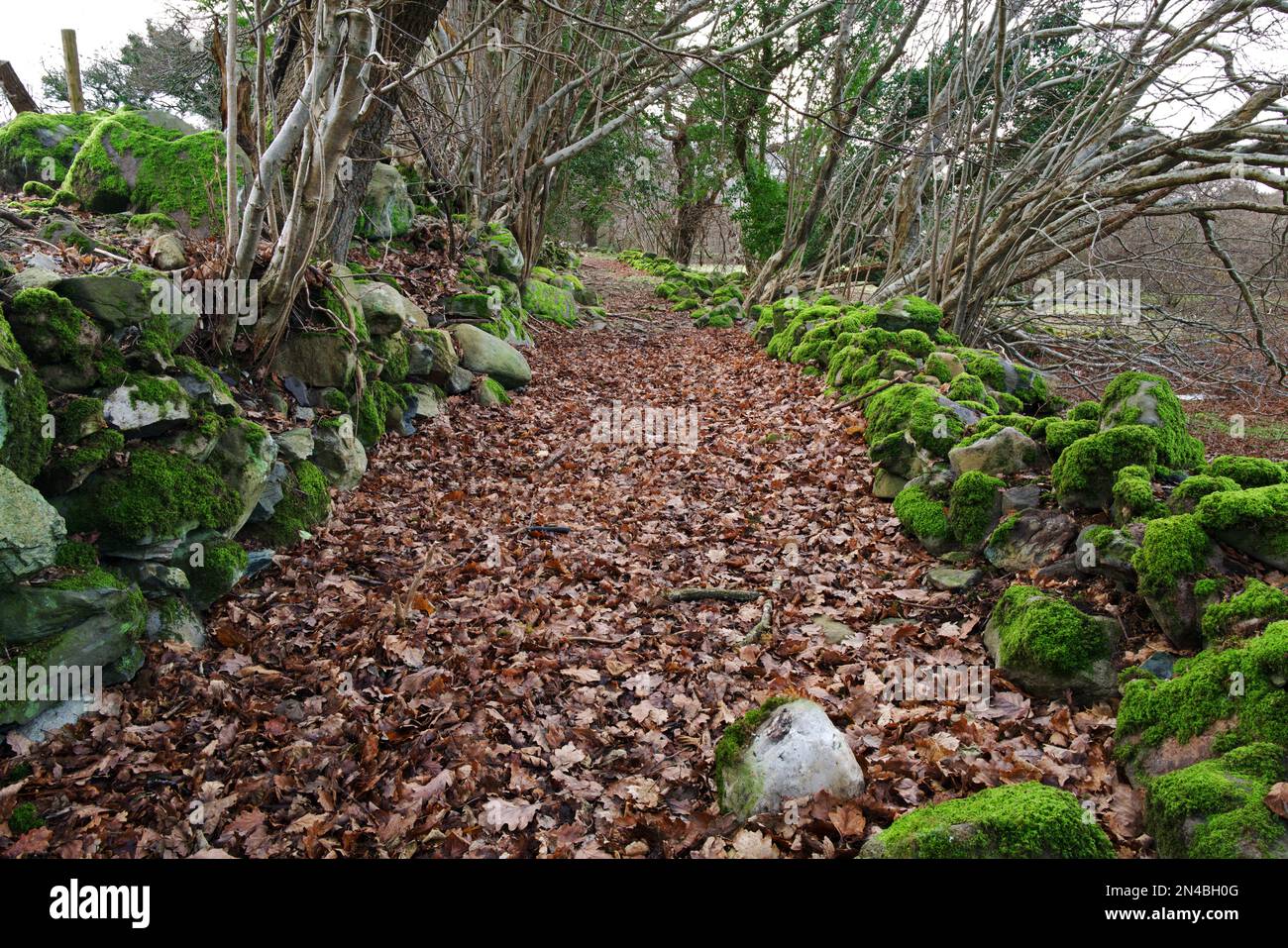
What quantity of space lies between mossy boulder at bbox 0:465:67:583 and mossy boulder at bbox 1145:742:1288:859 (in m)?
4.90

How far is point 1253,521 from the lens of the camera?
12.2 ft

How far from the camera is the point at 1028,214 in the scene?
8.93 meters

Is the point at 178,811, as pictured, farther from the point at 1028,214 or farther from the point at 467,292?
the point at 1028,214

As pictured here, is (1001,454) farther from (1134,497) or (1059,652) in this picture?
(1059,652)

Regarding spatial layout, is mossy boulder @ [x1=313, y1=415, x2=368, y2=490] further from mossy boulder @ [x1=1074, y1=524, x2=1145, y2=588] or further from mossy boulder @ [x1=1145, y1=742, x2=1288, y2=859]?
mossy boulder @ [x1=1145, y1=742, x2=1288, y2=859]

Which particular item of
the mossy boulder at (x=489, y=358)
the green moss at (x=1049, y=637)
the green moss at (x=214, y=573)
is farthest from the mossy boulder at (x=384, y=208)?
the green moss at (x=1049, y=637)

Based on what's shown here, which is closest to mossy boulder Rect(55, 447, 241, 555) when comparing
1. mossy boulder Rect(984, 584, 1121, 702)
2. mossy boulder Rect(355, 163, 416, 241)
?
mossy boulder Rect(984, 584, 1121, 702)

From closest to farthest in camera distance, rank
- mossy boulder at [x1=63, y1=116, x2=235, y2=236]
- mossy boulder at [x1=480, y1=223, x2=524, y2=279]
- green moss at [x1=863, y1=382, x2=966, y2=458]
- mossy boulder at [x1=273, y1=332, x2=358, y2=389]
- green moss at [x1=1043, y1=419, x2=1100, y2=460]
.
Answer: green moss at [x1=1043, y1=419, x2=1100, y2=460] → green moss at [x1=863, y1=382, x2=966, y2=458] → mossy boulder at [x1=273, y1=332, x2=358, y2=389] → mossy boulder at [x1=63, y1=116, x2=235, y2=236] → mossy boulder at [x1=480, y1=223, x2=524, y2=279]

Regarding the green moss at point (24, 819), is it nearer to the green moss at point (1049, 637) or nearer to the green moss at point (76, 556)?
the green moss at point (76, 556)

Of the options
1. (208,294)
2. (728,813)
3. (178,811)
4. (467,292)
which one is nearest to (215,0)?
(467,292)

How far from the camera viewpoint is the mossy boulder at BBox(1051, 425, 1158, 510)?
4.54 meters

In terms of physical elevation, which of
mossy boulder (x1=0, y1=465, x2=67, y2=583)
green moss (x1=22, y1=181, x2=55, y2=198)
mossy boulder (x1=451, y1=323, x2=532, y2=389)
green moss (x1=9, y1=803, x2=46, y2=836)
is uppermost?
green moss (x1=22, y1=181, x2=55, y2=198)

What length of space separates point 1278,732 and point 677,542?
12.1 feet

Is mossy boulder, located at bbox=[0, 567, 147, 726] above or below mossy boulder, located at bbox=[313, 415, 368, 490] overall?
below
